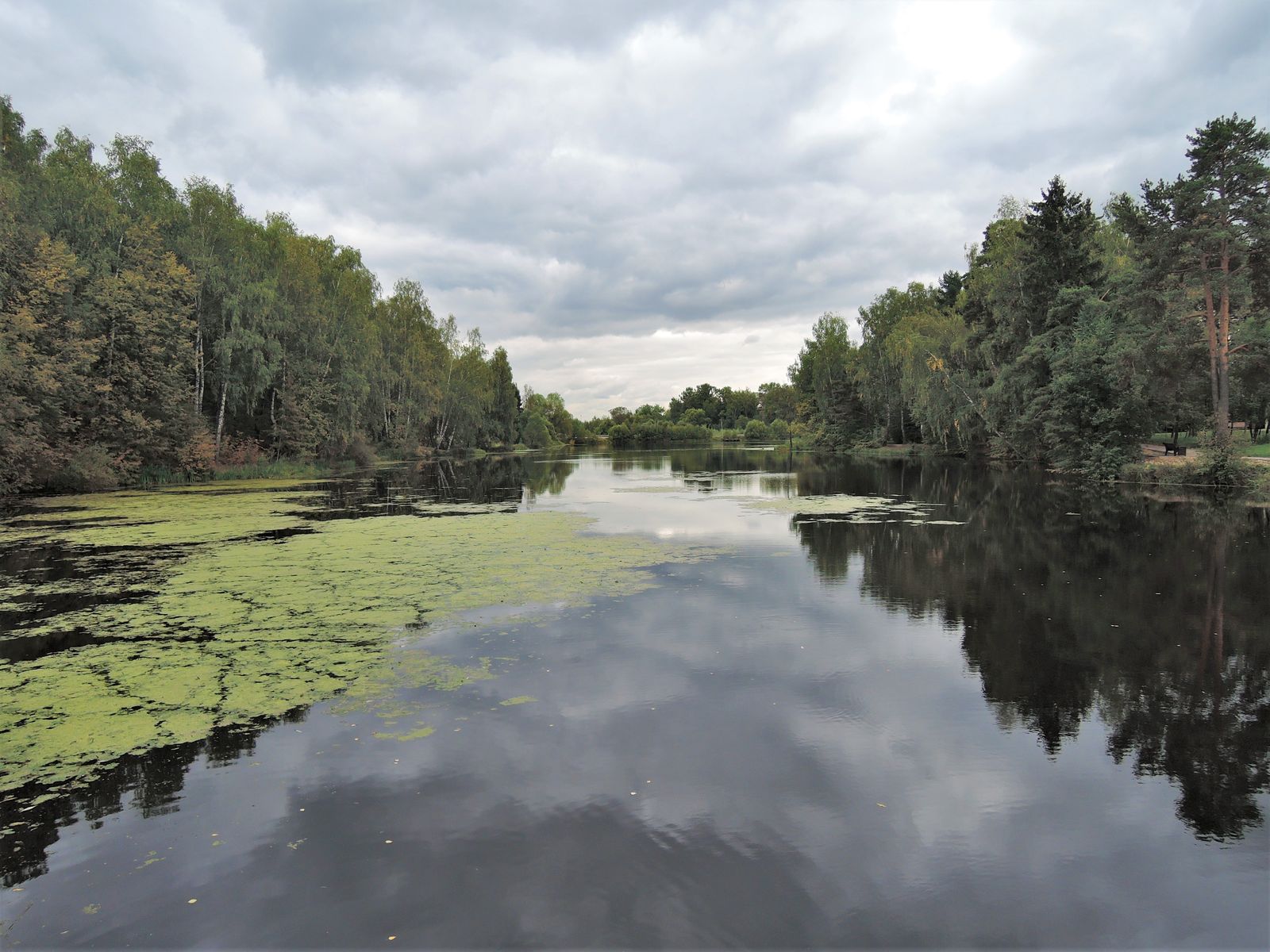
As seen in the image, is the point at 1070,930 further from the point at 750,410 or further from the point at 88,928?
the point at 750,410

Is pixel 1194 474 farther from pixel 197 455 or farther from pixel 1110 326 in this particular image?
pixel 197 455

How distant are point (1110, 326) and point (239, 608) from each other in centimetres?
3274

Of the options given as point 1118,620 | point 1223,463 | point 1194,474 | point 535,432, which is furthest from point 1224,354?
point 535,432

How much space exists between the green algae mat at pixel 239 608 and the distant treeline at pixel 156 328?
630 cm

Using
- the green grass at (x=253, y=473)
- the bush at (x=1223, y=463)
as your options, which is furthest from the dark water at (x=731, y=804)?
the green grass at (x=253, y=473)

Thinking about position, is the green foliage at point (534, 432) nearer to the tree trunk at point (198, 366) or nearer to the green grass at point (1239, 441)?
the tree trunk at point (198, 366)

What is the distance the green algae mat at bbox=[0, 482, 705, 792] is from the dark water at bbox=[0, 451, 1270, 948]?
1.88ft

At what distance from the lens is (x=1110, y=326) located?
93.0ft

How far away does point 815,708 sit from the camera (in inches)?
238

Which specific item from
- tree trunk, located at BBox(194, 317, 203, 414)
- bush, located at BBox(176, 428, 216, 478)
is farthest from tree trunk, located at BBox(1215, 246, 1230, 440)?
tree trunk, located at BBox(194, 317, 203, 414)

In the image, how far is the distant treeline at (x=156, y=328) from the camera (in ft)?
71.5

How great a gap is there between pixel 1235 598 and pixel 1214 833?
747 cm

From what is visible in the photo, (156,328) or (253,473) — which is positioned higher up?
(156,328)

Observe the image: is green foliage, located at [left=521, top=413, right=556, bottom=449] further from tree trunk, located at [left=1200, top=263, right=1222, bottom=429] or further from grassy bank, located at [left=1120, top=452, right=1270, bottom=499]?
tree trunk, located at [left=1200, top=263, right=1222, bottom=429]
